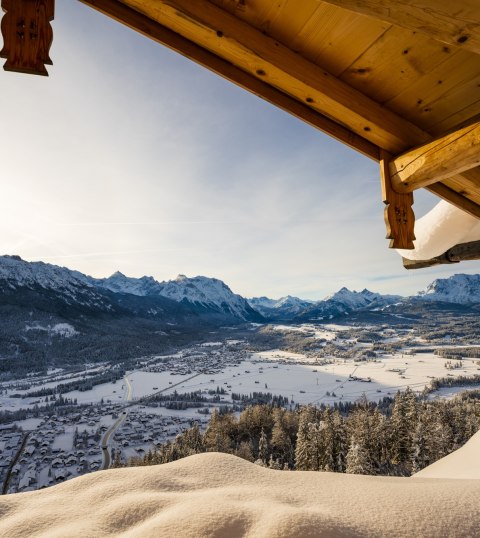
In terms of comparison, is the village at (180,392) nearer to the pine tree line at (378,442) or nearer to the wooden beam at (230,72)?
the pine tree line at (378,442)

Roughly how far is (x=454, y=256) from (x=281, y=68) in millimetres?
4272

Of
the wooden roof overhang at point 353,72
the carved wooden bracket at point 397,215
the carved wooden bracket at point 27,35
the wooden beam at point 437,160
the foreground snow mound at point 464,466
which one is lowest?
the foreground snow mound at point 464,466

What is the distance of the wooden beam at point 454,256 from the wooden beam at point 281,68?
2.65 metres

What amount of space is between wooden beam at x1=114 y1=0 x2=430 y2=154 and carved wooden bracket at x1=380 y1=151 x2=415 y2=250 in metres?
0.39

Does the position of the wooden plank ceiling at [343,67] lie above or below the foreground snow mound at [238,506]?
above

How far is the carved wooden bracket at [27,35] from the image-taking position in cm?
172

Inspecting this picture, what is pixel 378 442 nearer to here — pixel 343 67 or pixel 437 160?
pixel 437 160

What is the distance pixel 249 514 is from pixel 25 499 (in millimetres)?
1852

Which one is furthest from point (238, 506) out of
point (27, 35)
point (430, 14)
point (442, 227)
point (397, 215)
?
point (442, 227)

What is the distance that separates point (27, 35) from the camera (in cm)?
176

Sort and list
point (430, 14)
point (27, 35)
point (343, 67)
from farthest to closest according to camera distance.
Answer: point (343, 67) → point (27, 35) → point (430, 14)

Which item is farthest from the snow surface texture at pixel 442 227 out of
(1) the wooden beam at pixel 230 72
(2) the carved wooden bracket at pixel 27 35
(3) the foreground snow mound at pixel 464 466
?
(2) the carved wooden bracket at pixel 27 35

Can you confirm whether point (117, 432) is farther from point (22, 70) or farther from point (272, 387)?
point (22, 70)

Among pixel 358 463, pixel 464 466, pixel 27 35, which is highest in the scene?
pixel 27 35
